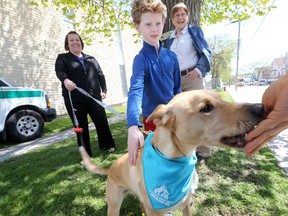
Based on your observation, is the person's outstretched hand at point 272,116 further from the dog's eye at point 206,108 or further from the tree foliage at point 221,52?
the tree foliage at point 221,52

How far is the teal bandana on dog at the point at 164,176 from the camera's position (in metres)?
1.94

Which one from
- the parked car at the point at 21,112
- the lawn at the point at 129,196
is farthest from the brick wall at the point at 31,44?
the lawn at the point at 129,196

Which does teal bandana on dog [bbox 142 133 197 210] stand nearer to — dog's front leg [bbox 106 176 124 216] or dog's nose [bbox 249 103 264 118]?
dog's front leg [bbox 106 176 124 216]

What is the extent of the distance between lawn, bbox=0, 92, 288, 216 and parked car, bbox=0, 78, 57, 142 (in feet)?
7.43

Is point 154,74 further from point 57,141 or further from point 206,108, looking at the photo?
point 57,141

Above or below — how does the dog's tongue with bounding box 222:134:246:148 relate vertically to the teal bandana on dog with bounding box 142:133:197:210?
above

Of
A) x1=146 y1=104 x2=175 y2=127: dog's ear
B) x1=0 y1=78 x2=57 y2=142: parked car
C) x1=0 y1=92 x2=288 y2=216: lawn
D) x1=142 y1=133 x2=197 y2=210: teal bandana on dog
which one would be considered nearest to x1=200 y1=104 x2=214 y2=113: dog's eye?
x1=146 y1=104 x2=175 y2=127: dog's ear

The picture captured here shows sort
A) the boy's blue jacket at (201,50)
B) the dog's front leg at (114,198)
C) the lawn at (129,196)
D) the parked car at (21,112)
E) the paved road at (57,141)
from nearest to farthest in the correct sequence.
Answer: the dog's front leg at (114,198)
the lawn at (129,196)
the boy's blue jacket at (201,50)
the paved road at (57,141)
the parked car at (21,112)

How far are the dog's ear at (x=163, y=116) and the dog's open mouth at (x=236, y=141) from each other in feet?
1.41

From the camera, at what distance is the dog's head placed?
158cm

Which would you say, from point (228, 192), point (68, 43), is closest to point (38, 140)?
point (68, 43)

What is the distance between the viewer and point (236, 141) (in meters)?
1.63

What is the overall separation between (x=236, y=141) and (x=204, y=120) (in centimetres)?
28

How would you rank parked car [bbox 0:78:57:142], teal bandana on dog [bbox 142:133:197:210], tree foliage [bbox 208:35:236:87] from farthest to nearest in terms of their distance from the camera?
tree foliage [bbox 208:35:236:87] → parked car [bbox 0:78:57:142] → teal bandana on dog [bbox 142:133:197:210]
